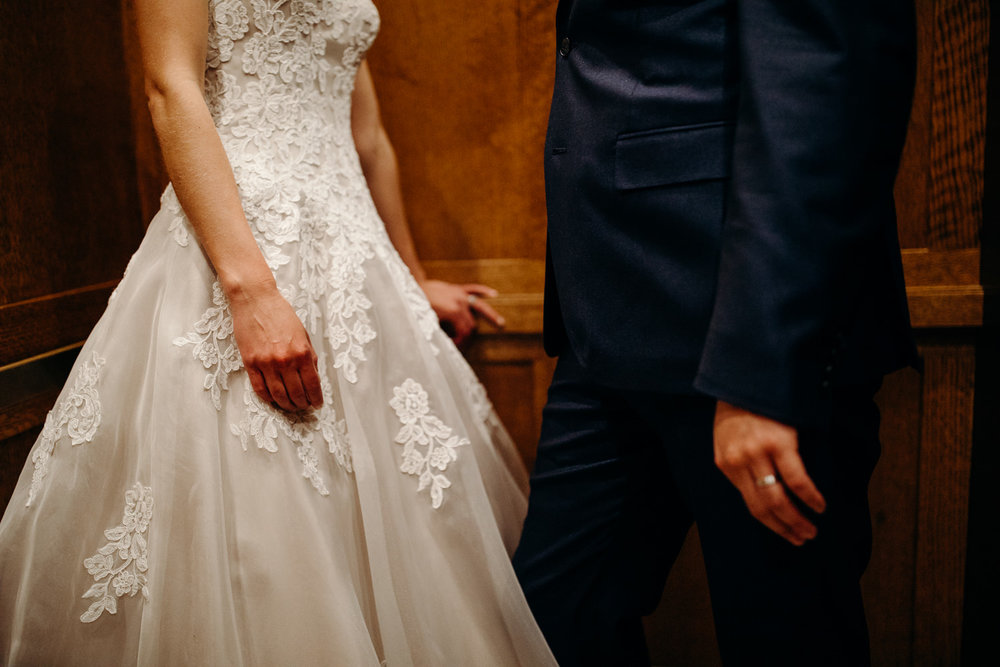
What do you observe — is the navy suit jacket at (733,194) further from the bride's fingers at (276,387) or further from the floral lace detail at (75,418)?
the floral lace detail at (75,418)

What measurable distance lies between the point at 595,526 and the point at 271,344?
0.48 metres

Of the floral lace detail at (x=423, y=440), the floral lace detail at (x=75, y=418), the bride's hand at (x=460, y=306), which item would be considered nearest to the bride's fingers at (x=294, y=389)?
the floral lace detail at (x=423, y=440)

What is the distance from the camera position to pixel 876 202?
2.10 feet

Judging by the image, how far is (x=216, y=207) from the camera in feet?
2.97

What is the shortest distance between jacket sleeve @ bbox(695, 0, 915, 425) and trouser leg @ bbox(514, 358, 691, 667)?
0.27 m

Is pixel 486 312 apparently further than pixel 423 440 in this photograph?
Yes

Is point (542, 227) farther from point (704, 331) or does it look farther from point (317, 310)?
point (704, 331)

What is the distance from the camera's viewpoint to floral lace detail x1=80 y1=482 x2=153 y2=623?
87 centimetres

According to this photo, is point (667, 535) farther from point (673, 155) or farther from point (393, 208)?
point (393, 208)

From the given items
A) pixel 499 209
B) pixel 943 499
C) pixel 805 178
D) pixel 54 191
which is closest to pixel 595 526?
pixel 805 178

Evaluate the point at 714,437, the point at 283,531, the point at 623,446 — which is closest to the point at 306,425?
the point at 283,531

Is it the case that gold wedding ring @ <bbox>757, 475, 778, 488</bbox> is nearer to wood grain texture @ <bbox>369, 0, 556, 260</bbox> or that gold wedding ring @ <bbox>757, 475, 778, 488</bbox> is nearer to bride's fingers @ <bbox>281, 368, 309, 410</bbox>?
bride's fingers @ <bbox>281, 368, 309, 410</bbox>

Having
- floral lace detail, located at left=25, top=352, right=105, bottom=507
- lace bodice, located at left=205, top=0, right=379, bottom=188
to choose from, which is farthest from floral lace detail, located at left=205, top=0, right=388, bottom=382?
floral lace detail, located at left=25, top=352, right=105, bottom=507

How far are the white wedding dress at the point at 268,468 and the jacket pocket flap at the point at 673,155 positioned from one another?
47 cm
